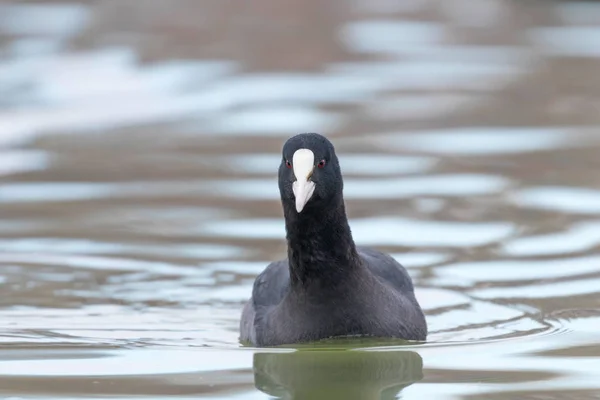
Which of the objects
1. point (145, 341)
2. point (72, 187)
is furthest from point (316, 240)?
point (72, 187)

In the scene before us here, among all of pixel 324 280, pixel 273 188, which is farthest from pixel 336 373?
pixel 273 188

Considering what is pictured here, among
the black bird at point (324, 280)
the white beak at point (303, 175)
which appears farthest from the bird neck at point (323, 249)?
the white beak at point (303, 175)

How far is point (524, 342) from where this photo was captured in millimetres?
7137

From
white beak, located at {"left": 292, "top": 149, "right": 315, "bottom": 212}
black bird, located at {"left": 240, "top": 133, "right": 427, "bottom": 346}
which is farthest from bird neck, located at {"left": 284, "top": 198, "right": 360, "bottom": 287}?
white beak, located at {"left": 292, "top": 149, "right": 315, "bottom": 212}

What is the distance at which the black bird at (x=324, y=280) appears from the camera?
22.3ft

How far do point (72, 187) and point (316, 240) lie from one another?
14.8 feet

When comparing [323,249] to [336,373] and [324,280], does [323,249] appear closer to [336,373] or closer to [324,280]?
[324,280]

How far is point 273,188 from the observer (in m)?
10.9

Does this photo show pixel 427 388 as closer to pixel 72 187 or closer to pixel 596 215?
pixel 596 215

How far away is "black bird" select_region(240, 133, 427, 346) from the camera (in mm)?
6809

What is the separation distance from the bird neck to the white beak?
302mm

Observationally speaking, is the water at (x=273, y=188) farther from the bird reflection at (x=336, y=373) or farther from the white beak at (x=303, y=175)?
the white beak at (x=303, y=175)

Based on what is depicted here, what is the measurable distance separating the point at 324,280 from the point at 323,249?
15 cm

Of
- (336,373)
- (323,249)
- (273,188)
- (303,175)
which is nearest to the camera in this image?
(336,373)
